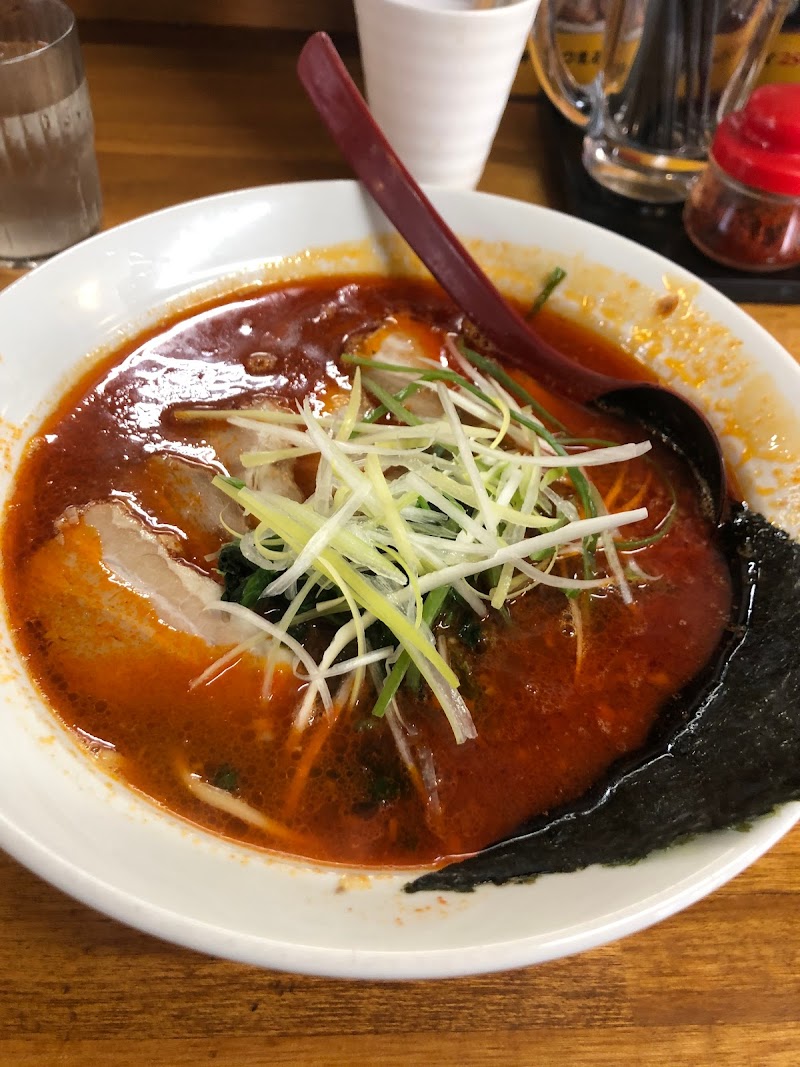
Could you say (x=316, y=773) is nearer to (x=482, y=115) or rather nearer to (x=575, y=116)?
(x=482, y=115)

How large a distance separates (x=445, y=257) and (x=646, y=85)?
2.37ft

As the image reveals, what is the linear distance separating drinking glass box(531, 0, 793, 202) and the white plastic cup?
0.27 m

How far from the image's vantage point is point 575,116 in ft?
5.69

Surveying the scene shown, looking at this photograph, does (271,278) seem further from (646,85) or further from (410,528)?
(646,85)

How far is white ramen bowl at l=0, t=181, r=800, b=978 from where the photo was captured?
0.69m

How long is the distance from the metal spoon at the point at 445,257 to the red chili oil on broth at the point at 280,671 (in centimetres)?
5

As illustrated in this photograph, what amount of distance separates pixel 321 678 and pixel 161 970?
1.15ft

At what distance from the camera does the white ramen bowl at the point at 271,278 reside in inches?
27.2

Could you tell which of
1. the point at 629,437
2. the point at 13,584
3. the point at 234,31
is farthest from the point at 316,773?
the point at 234,31

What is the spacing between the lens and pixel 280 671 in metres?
0.99

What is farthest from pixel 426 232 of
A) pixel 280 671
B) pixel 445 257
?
pixel 280 671

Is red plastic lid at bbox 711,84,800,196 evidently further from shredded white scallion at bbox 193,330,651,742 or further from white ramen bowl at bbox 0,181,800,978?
shredded white scallion at bbox 193,330,651,742

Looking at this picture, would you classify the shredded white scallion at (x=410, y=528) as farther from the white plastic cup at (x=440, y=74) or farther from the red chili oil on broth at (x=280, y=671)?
the white plastic cup at (x=440, y=74)

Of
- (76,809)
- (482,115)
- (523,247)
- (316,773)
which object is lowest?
(316,773)
